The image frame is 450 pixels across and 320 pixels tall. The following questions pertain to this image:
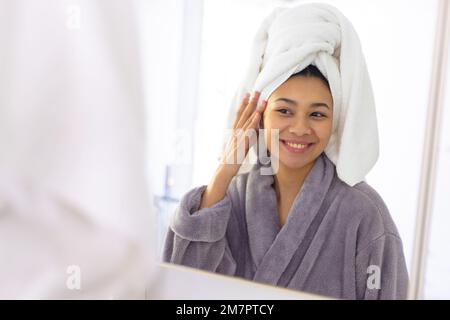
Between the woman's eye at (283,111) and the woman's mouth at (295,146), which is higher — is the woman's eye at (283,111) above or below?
above

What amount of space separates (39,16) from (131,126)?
0.36ft

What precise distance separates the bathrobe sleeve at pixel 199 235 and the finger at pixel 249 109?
4.0 inches

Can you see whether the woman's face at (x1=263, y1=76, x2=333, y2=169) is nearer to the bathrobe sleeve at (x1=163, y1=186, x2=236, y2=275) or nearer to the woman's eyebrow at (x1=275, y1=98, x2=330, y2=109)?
the woman's eyebrow at (x1=275, y1=98, x2=330, y2=109)

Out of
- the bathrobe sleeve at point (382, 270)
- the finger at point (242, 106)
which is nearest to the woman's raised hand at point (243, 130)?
the finger at point (242, 106)

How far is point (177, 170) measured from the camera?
62 centimetres

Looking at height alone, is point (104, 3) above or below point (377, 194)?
above

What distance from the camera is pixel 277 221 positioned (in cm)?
58

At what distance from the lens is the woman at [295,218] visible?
0.55m

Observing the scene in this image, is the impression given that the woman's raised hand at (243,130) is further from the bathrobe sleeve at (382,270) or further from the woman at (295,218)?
the bathrobe sleeve at (382,270)

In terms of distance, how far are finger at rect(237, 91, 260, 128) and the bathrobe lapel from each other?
2.8 inches

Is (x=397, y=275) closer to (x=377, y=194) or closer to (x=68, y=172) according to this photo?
(x=377, y=194)

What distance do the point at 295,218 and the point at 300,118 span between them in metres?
0.13
